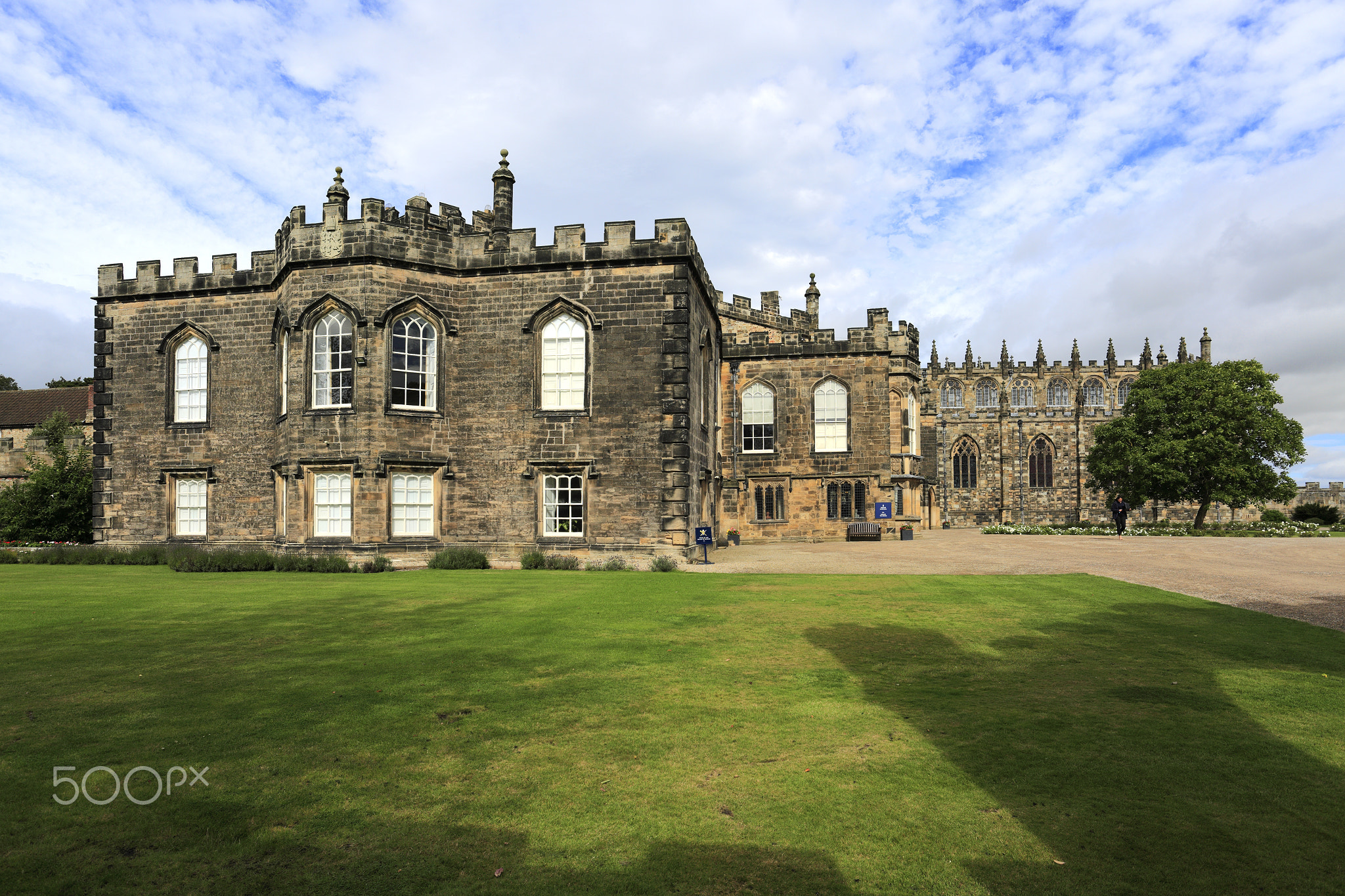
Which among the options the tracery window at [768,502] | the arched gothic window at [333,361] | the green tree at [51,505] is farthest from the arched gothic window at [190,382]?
the tracery window at [768,502]

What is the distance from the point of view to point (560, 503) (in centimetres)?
1945

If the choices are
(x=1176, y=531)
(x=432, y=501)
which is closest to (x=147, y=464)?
(x=432, y=501)

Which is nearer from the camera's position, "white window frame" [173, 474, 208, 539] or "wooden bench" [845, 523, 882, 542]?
"white window frame" [173, 474, 208, 539]

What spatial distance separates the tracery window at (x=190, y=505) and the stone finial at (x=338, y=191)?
903cm

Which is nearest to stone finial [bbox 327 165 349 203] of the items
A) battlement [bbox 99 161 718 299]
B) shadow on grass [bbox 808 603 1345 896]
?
battlement [bbox 99 161 718 299]

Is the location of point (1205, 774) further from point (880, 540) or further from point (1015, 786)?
point (880, 540)

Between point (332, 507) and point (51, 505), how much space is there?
1280 centimetres

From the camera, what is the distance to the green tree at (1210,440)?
35906 mm

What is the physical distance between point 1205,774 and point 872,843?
244 centimetres

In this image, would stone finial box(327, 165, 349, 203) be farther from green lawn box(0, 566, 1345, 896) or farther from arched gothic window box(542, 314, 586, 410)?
green lawn box(0, 566, 1345, 896)

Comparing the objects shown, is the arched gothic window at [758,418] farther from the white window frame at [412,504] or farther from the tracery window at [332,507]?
the tracery window at [332,507]

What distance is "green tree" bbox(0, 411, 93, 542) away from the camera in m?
23.9

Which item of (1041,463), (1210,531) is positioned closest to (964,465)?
(1041,463)

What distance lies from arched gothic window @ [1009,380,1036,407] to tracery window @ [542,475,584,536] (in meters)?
55.6
